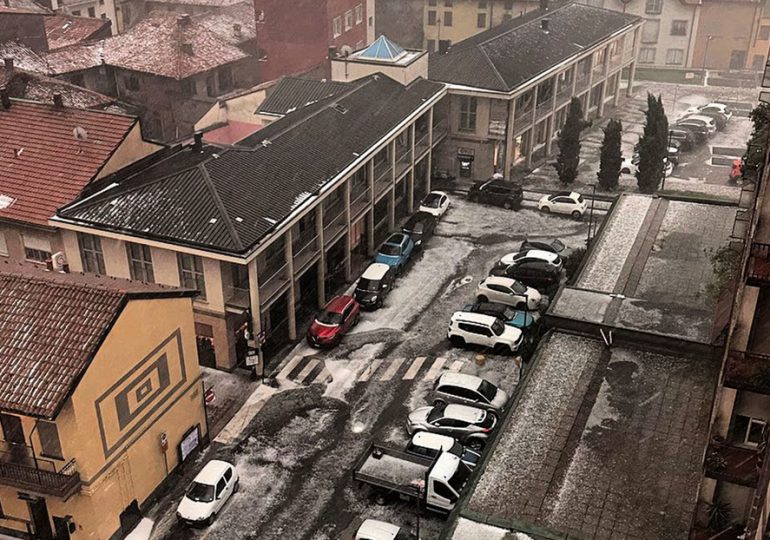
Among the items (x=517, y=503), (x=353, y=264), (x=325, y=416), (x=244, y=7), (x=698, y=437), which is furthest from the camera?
(x=244, y=7)

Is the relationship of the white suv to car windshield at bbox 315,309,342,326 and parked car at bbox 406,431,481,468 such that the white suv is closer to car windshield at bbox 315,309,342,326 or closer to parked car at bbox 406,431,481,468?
car windshield at bbox 315,309,342,326

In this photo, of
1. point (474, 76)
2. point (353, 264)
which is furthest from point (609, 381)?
point (474, 76)

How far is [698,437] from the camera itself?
29.4 meters

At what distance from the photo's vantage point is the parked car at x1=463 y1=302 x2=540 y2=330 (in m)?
43.3

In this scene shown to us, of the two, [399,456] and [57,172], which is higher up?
[57,172]

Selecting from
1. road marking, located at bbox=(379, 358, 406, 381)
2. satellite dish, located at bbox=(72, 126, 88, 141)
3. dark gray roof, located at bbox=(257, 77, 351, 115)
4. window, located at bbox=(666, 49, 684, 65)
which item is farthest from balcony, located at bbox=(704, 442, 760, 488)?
window, located at bbox=(666, 49, 684, 65)

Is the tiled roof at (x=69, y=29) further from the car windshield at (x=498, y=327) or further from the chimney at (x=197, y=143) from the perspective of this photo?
the car windshield at (x=498, y=327)

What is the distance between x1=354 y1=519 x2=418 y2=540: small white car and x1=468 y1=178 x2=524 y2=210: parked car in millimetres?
32883

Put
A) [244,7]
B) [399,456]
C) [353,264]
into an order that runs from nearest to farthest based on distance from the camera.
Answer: [399,456] → [353,264] → [244,7]

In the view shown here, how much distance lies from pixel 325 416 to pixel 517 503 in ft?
43.2

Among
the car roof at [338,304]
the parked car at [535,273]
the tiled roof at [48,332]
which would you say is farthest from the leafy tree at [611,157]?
the tiled roof at [48,332]

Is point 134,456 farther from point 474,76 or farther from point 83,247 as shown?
point 474,76

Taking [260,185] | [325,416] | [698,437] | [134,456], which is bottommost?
[325,416]

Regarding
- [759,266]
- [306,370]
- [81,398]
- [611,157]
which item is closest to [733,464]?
[759,266]
